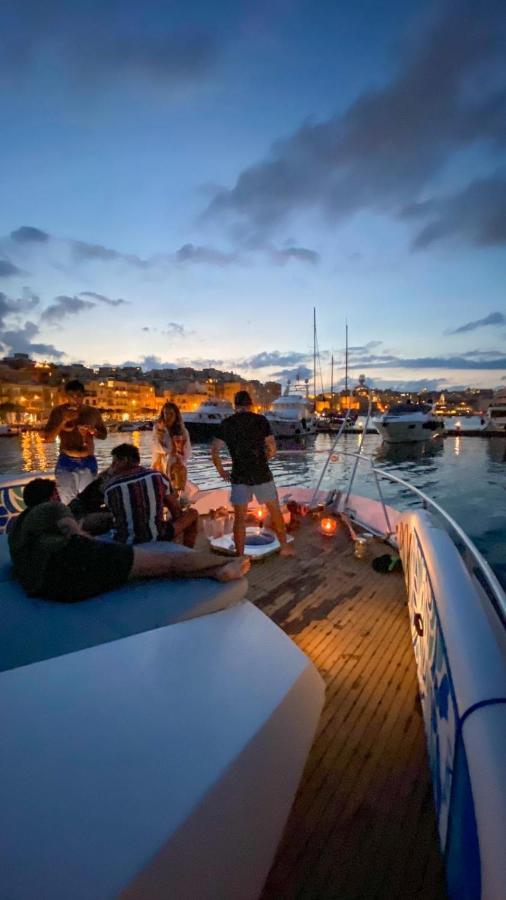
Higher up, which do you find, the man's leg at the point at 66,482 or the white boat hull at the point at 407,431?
the man's leg at the point at 66,482

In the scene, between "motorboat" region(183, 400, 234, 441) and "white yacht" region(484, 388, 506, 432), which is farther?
"motorboat" region(183, 400, 234, 441)

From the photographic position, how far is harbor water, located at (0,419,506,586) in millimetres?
12156

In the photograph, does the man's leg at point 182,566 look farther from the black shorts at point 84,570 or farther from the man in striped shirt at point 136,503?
the man in striped shirt at point 136,503

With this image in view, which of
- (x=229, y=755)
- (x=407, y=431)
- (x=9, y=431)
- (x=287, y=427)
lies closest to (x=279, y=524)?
(x=229, y=755)

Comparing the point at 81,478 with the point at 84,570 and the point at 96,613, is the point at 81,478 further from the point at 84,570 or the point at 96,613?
the point at 96,613

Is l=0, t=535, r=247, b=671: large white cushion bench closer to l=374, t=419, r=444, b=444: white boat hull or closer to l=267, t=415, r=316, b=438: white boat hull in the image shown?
l=374, t=419, r=444, b=444: white boat hull

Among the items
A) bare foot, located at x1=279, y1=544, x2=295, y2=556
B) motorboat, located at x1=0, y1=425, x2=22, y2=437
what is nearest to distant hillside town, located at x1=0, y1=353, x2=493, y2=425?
motorboat, located at x1=0, y1=425, x2=22, y2=437

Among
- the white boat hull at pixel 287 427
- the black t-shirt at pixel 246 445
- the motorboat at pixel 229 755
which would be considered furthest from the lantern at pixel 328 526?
the white boat hull at pixel 287 427

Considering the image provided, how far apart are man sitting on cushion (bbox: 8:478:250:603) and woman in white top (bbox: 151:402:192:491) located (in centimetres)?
333

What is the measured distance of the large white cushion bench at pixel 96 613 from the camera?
57.8 inches

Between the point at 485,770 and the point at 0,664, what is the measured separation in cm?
159

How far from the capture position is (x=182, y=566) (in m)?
1.95

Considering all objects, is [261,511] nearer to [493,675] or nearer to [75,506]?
[75,506]

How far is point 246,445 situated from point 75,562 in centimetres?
268
